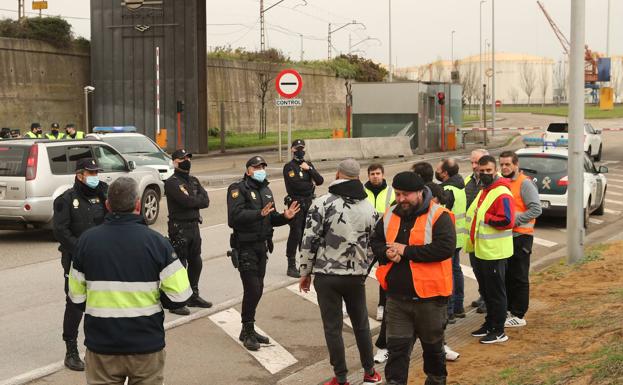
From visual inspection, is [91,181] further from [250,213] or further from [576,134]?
[576,134]

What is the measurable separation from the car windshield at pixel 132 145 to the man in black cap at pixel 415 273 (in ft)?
52.1

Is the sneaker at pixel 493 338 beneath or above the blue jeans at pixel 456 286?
beneath

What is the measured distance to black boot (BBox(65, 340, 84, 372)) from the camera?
301 inches

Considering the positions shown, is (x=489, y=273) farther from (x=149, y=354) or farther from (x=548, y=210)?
(x=548, y=210)

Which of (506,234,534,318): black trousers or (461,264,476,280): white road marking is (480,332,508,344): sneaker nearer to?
(506,234,534,318): black trousers

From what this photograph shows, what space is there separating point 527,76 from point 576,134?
15189 centimetres

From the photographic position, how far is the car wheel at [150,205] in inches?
651

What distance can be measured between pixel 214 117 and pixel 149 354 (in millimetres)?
46568

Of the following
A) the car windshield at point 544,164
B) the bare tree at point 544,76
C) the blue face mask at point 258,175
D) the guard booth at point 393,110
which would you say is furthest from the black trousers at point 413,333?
the bare tree at point 544,76

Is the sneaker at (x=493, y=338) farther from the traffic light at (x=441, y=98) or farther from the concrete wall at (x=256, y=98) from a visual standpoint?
the concrete wall at (x=256, y=98)

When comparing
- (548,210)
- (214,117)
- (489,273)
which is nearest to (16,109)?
(214,117)

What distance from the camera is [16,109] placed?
3484 centimetres

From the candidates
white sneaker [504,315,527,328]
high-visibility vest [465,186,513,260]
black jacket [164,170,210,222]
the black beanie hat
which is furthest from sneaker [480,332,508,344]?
black jacket [164,170,210,222]

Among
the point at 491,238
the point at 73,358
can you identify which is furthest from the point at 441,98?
the point at 73,358
